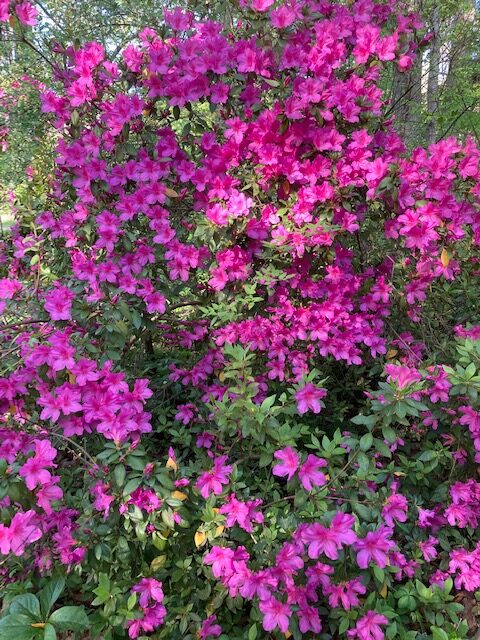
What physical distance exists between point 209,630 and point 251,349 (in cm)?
88

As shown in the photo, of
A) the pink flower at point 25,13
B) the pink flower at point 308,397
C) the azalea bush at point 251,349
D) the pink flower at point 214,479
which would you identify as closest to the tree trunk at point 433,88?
the azalea bush at point 251,349

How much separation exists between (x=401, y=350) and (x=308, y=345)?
1.25ft

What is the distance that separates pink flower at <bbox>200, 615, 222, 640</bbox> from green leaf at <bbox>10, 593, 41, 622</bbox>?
0.49 metres

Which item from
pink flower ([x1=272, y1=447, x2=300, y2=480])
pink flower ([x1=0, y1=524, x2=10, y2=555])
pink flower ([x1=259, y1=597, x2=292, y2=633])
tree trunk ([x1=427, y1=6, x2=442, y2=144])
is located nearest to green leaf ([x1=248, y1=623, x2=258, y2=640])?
pink flower ([x1=259, y1=597, x2=292, y2=633])

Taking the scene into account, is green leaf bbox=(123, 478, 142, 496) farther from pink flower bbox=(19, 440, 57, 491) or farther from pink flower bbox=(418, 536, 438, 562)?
pink flower bbox=(418, 536, 438, 562)

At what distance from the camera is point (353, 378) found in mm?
2238

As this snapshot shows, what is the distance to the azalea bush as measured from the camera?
143 centimetres

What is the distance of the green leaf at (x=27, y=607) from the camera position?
123 centimetres

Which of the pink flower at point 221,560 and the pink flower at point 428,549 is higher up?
the pink flower at point 221,560

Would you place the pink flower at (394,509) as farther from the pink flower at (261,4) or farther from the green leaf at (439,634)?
the pink flower at (261,4)

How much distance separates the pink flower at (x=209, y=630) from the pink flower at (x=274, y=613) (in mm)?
243

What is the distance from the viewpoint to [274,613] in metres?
1.33

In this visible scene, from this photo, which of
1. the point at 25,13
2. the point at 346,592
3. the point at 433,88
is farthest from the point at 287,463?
the point at 433,88

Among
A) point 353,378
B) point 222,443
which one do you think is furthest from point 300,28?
point 222,443
